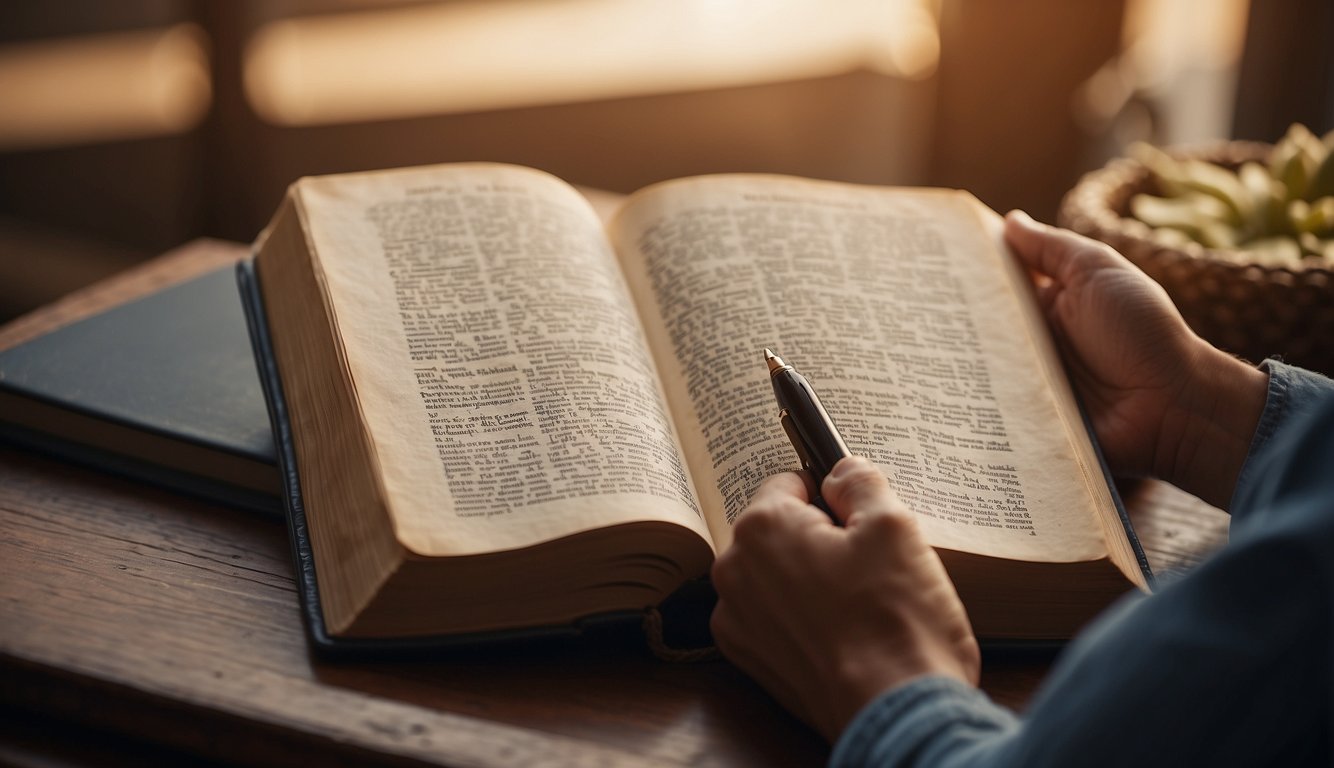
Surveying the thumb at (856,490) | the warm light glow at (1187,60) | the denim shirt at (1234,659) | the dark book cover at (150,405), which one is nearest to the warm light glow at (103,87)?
the dark book cover at (150,405)

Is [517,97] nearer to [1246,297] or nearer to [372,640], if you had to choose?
[1246,297]

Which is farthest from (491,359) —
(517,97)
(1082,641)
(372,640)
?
(517,97)

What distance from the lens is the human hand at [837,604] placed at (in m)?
0.58

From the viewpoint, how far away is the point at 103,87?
103 inches

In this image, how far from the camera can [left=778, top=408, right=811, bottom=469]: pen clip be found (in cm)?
70

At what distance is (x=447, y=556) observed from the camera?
0.62 m

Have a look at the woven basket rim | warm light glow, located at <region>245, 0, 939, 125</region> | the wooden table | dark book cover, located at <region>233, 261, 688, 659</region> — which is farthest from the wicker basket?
warm light glow, located at <region>245, 0, 939, 125</region>

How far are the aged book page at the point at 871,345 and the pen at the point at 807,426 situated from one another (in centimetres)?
3

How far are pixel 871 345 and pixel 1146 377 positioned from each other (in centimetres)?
22

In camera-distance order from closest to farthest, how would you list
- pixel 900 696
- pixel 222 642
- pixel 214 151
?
pixel 900 696
pixel 222 642
pixel 214 151

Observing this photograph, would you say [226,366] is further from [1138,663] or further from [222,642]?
[1138,663]

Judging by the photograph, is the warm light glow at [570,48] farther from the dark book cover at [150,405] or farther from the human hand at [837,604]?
the human hand at [837,604]

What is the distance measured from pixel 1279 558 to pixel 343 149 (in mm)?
2525

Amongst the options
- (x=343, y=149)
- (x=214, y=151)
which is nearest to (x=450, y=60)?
(x=343, y=149)
